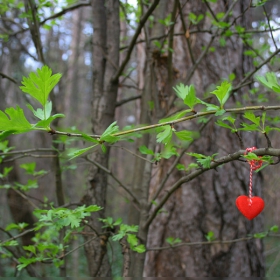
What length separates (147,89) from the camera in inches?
83.2

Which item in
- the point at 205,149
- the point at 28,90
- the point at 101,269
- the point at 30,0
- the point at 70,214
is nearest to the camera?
the point at 28,90

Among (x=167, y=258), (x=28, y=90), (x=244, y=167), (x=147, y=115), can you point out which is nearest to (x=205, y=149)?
(x=244, y=167)

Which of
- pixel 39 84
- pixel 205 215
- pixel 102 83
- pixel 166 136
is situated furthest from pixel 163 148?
pixel 39 84

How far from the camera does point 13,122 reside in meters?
0.79

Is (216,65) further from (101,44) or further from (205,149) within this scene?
(101,44)

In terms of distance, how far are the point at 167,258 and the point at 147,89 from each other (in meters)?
1.28

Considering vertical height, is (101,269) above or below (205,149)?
below

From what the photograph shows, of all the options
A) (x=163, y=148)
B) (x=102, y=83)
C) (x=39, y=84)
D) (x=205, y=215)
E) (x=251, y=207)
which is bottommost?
(x=205, y=215)

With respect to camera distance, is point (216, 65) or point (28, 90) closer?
point (28, 90)

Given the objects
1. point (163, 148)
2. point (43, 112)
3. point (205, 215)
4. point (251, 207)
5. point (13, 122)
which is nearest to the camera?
point (13, 122)

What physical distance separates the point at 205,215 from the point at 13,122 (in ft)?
6.22

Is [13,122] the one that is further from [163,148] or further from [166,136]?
[163,148]

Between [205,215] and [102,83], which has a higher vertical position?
[102,83]

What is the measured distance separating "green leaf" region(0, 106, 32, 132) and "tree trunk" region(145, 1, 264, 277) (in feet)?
5.61
